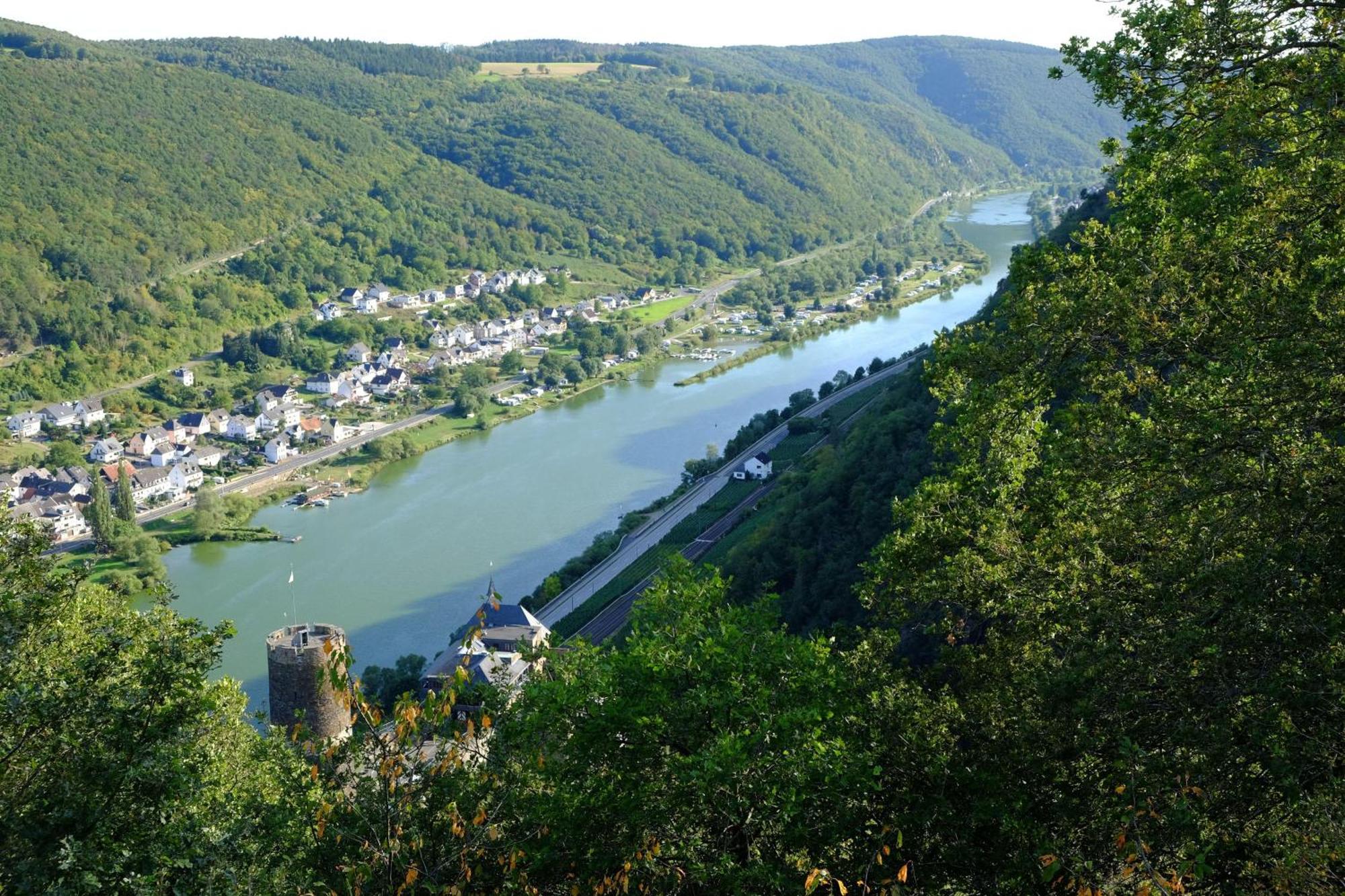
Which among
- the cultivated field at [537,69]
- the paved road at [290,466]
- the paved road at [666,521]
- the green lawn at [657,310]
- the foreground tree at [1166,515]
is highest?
the cultivated field at [537,69]

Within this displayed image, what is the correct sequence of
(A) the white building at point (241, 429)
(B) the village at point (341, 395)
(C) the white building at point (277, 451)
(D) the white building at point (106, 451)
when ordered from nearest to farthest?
1. (B) the village at point (341, 395)
2. (D) the white building at point (106, 451)
3. (C) the white building at point (277, 451)
4. (A) the white building at point (241, 429)

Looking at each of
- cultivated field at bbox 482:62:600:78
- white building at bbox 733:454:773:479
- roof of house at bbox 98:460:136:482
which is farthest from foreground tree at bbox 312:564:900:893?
cultivated field at bbox 482:62:600:78

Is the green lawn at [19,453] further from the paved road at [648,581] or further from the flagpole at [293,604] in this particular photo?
the paved road at [648,581]

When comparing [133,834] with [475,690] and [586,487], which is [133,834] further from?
[586,487]

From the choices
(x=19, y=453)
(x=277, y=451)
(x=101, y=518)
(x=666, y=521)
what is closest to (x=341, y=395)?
(x=277, y=451)

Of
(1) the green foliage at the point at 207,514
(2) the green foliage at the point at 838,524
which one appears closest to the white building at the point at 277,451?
(1) the green foliage at the point at 207,514

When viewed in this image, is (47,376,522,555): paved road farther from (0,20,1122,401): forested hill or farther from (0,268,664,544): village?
(0,20,1122,401): forested hill
